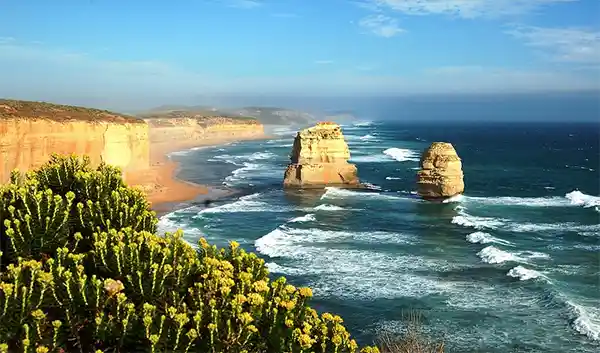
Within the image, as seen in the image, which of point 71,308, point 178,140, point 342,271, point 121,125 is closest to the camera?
point 71,308

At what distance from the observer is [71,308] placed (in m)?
8.28

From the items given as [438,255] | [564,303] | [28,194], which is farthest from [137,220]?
[438,255]

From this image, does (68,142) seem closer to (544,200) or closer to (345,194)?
(345,194)

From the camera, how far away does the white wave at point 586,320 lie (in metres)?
22.3

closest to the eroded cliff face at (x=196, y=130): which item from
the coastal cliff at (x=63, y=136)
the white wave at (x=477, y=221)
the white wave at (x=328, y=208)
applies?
the coastal cliff at (x=63, y=136)

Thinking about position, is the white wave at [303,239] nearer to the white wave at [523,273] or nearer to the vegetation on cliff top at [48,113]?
the white wave at [523,273]

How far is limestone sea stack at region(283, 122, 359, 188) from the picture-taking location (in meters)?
58.3

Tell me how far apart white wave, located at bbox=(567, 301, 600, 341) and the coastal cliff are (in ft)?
94.3

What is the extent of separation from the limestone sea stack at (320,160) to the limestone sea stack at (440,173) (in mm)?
9587

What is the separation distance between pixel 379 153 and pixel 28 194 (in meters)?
98.0

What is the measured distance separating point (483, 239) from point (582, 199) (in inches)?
865

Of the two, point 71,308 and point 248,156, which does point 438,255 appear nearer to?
point 71,308

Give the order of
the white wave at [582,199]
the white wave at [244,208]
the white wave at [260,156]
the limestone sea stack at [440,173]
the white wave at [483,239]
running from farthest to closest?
the white wave at [260,156] → the white wave at [582,199] → the limestone sea stack at [440,173] → the white wave at [244,208] → the white wave at [483,239]

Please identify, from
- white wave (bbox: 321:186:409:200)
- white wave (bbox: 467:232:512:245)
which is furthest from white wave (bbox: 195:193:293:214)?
white wave (bbox: 467:232:512:245)
